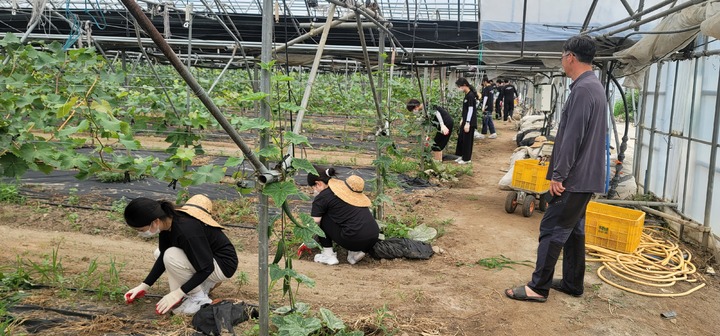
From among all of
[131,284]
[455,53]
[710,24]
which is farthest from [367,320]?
[455,53]

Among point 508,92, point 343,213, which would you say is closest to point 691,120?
point 343,213

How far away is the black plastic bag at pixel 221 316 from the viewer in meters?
3.29

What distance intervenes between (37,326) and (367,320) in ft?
6.66

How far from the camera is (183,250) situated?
350cm

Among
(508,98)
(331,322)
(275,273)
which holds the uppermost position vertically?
(508,98)

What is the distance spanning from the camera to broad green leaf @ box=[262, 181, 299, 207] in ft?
8.33

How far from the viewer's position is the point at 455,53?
6.90m

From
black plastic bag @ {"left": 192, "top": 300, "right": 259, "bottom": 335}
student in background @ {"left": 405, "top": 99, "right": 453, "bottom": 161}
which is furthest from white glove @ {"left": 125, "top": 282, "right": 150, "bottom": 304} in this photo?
student in background @ {"left": 405, "top": 99, "right": 453, "bottom": 161}

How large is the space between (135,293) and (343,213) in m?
1.78

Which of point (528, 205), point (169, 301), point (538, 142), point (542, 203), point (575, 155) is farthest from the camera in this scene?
point (538, 142)

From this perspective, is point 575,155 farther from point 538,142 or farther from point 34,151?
point 538,142

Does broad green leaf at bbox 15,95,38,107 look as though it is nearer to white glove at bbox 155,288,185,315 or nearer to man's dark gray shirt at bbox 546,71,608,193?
white glove at bbox 155,288,185,315

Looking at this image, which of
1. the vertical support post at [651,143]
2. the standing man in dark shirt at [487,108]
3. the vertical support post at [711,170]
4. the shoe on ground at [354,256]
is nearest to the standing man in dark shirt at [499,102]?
the standing man in dark shirt at [487,108]

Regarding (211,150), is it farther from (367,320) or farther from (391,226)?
(367,320)
